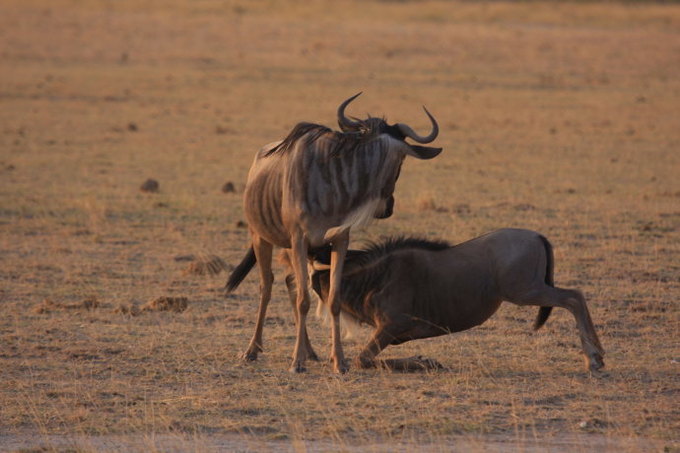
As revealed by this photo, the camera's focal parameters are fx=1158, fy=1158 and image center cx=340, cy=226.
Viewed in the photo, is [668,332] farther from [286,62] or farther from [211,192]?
[286,62]

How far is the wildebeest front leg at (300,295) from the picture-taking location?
695 centimetres

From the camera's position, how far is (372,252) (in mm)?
7316

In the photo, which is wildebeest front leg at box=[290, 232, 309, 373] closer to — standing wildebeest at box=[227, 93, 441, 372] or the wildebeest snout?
standing wildebeest at box=[227, 93, 441, 372]

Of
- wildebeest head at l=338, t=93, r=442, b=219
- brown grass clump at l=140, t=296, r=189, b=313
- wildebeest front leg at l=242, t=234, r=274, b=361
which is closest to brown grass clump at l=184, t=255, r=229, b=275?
→ brown grass clump at l=140, t=296, r=189, b=313

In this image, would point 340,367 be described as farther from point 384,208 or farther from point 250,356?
point 384,208

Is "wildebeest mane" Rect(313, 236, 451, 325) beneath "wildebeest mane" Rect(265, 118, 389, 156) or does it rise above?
beneath

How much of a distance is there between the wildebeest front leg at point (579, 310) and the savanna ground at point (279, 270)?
0.20 metres

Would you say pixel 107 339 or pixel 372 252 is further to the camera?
pixel 107 339

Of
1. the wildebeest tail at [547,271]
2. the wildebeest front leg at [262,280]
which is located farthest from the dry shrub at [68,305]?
the wildebeest tail at [547,271]

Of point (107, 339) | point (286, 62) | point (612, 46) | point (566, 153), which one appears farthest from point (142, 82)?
point (107, 339)

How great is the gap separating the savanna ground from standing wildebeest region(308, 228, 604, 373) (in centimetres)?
27

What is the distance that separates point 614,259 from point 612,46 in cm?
2886

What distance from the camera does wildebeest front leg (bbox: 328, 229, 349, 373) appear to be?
6922 millimetres

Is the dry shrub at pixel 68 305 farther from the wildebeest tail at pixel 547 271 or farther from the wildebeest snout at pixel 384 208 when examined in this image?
the wildebeest tail at pixel 547 271
